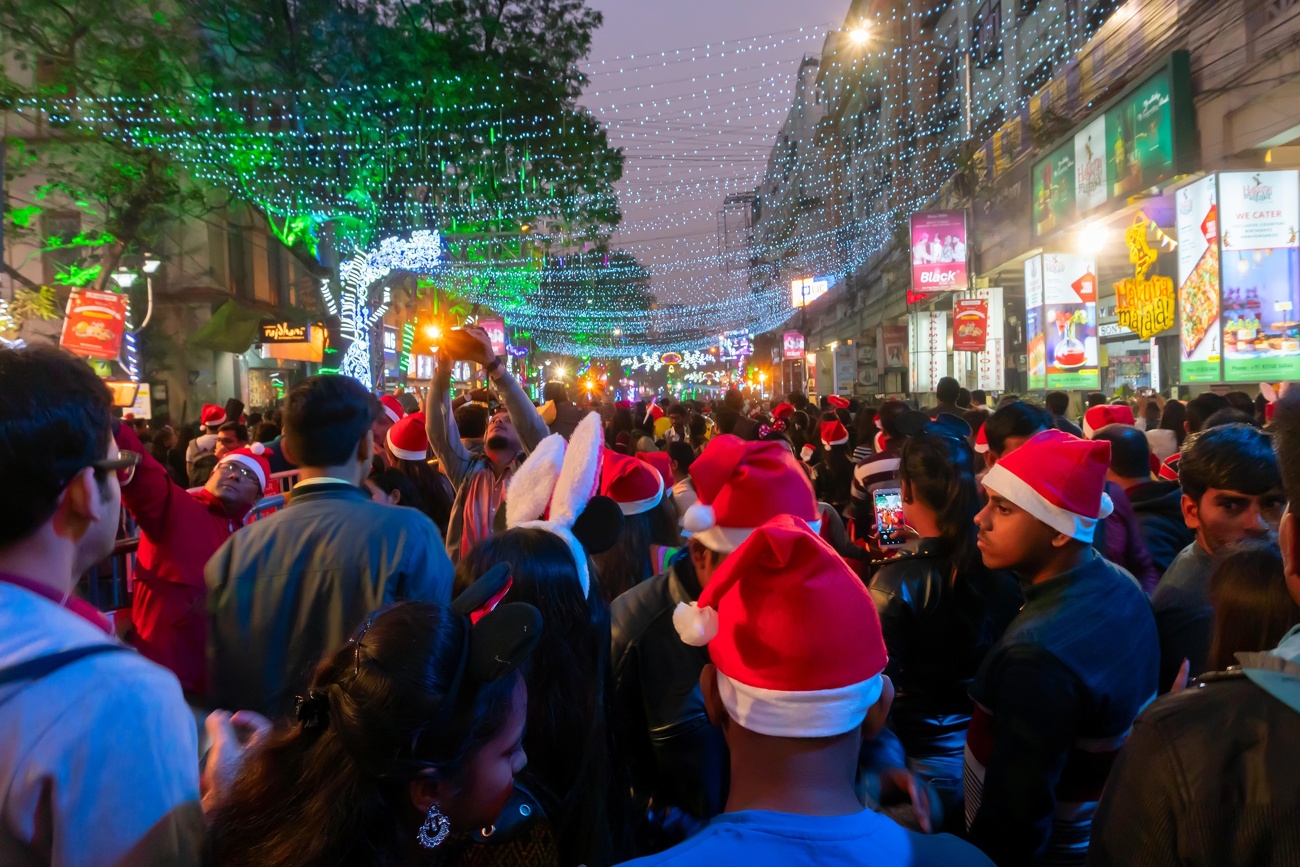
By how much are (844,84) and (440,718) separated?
153ft

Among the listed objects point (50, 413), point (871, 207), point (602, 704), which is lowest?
point (602, 704)

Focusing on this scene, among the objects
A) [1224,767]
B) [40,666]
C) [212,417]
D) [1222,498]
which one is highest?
A: [212,417]

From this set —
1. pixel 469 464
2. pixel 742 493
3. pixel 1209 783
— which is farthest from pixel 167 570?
pixel 1209 783

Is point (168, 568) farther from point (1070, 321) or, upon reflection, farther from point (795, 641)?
point (1070, 321)

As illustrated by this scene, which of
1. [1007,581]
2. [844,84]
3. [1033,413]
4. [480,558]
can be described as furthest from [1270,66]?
[844,84]

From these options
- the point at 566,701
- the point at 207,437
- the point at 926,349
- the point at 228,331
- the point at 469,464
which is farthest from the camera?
the point at 926,349

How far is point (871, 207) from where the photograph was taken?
4000 cm

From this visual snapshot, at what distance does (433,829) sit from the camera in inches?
58.6

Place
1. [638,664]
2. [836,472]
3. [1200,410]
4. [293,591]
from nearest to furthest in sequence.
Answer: [638,664]
[293,591]
[1200,410]
[836,472]

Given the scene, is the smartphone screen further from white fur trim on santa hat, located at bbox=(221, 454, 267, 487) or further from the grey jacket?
white fur trim on santa hat, located at bbox=(221, 454, 267, 487)

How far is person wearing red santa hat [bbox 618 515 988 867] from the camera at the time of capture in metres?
1.32

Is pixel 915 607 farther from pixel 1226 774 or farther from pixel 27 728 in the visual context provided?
pixel 27 728

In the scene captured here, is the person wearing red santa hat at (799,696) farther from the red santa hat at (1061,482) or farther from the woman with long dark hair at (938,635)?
the woman with long dark hair at (938,635)

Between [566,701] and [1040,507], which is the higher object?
[1040,507]
